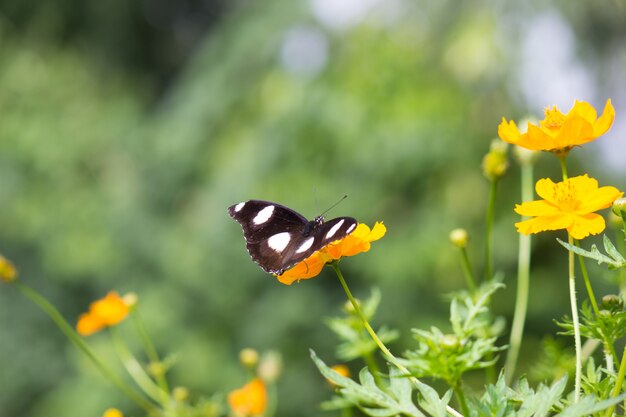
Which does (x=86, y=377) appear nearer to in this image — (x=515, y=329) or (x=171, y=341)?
(x=171, y=341)

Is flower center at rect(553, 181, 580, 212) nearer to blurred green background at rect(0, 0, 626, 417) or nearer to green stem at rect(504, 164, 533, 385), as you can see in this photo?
green stem at rect(504, 164, 533, 385)

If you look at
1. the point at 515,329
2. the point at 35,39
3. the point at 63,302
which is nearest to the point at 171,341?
the point at 63,302

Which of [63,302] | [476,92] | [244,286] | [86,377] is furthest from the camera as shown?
[63,302]

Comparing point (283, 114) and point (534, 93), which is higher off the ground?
point (283, 114)

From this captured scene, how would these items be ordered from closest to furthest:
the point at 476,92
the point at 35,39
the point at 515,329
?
the point at 515,329, the point at 476,92, the point at 35,39

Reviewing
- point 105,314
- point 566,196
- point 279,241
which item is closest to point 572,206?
point 566,196

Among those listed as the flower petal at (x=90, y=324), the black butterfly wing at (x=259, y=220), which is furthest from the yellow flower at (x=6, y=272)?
the black butterfly wing at (x=259, y=220)

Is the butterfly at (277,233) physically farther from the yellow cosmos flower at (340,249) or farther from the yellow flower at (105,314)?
the yellow flower at (105,314)
